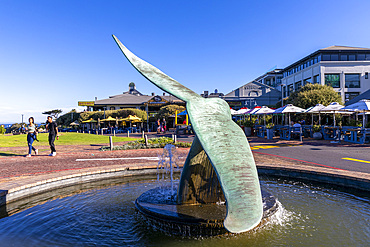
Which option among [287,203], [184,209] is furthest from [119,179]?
[287,203]

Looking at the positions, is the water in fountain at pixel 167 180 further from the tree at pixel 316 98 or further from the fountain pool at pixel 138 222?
the tree at pixel 316 98

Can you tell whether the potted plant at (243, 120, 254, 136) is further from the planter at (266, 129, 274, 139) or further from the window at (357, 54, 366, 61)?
the window at (357, 54, 366, 61)

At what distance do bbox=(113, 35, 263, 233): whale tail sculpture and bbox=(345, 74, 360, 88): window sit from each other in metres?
55.3

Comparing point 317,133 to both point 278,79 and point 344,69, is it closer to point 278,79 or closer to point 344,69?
point 344,69

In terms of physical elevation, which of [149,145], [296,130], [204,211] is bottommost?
[204,211]

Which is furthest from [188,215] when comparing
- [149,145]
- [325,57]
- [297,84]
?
[297,84]

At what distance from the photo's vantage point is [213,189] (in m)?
4.41

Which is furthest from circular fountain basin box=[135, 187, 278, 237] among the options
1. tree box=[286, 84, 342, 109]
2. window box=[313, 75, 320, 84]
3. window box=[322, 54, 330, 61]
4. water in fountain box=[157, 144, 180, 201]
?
window box=[322, 54, 330, 61]

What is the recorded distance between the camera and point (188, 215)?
12.6ft

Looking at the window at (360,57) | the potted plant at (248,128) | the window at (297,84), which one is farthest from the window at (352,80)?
the potted plant at (248,128)

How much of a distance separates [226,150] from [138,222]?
2598mm

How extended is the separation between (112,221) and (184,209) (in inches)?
55.2

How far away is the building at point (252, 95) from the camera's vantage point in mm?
52938

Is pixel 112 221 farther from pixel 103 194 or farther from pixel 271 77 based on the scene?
pixel 271 77
